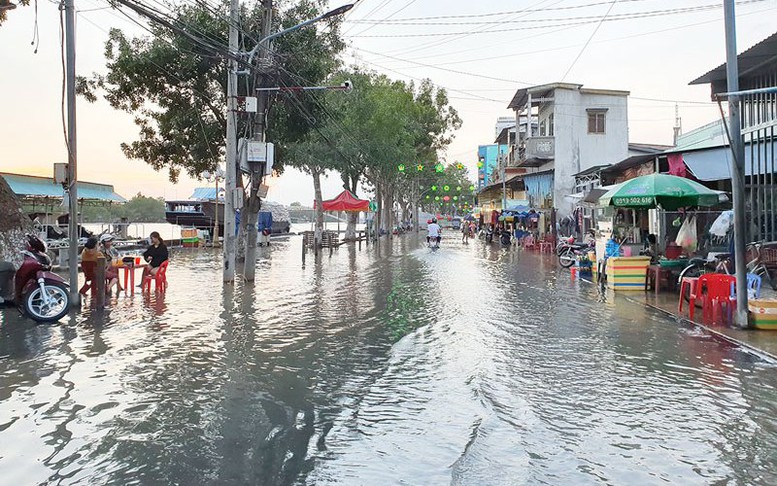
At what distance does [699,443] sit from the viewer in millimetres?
4961

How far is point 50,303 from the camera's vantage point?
A: 1048cm

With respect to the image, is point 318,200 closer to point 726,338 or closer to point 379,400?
point 726,338

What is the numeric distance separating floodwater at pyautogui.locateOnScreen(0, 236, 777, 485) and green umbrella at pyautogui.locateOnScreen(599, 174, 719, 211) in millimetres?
3394

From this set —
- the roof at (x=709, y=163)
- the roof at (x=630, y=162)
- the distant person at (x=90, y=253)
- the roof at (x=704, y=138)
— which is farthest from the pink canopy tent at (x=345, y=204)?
the distant person at (x=90, y=253)

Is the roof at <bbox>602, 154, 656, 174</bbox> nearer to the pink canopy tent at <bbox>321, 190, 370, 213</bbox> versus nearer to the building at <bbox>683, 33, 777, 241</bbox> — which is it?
the building at <bbox>683, 33, 777, 241</bbox>

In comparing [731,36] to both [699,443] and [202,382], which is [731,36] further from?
[202,382]

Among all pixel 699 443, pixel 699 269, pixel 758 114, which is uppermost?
pixel 758 114

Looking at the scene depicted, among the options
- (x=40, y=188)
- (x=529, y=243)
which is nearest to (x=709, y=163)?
(x=529, y=243)

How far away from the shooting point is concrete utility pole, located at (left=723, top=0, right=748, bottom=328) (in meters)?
9.55

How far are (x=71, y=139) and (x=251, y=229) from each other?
667cm

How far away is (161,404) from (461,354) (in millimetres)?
3973

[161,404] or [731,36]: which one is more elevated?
[731,36]

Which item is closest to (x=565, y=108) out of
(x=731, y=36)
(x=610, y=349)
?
(x=731, y=36)

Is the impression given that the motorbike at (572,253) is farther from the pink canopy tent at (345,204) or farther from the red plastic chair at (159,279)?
the red plastic chair at (159,279)
